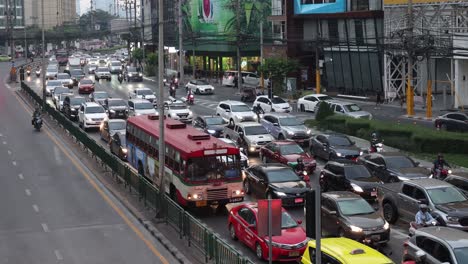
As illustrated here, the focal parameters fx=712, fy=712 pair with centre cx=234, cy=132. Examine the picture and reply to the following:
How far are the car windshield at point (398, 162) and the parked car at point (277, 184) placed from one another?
178 inches

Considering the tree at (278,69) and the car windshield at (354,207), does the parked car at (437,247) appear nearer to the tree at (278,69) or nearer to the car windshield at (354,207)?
the car windshield at (354,207)

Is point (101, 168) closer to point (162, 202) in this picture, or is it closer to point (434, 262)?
point (162, 202)

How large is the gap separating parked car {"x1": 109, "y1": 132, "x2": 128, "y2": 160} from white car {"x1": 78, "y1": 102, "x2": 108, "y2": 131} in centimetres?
937

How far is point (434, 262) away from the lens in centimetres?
1633

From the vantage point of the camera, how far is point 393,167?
28.6 meters

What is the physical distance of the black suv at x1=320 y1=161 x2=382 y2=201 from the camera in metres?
26.1

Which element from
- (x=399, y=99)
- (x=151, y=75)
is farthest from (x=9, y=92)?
(x=399, y=99)

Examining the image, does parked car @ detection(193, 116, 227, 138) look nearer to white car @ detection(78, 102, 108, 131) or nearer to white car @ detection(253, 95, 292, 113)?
white car @ detection(78, 102, 108, 131)

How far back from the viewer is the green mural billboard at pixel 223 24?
93250mm

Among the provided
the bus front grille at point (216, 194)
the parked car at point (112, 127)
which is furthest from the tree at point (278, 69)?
the bus front grille at point (216, 194)

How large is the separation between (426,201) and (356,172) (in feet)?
16.7

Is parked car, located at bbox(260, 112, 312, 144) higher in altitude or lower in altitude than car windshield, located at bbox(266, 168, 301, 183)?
higher

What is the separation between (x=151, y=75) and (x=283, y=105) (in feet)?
184

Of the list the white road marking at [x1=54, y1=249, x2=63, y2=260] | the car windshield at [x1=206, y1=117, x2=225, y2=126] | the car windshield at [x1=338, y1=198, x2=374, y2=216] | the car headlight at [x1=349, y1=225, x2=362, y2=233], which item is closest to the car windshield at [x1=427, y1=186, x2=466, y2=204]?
the car windshield at [x1=338, y1=198, x2=374, y2=216]
